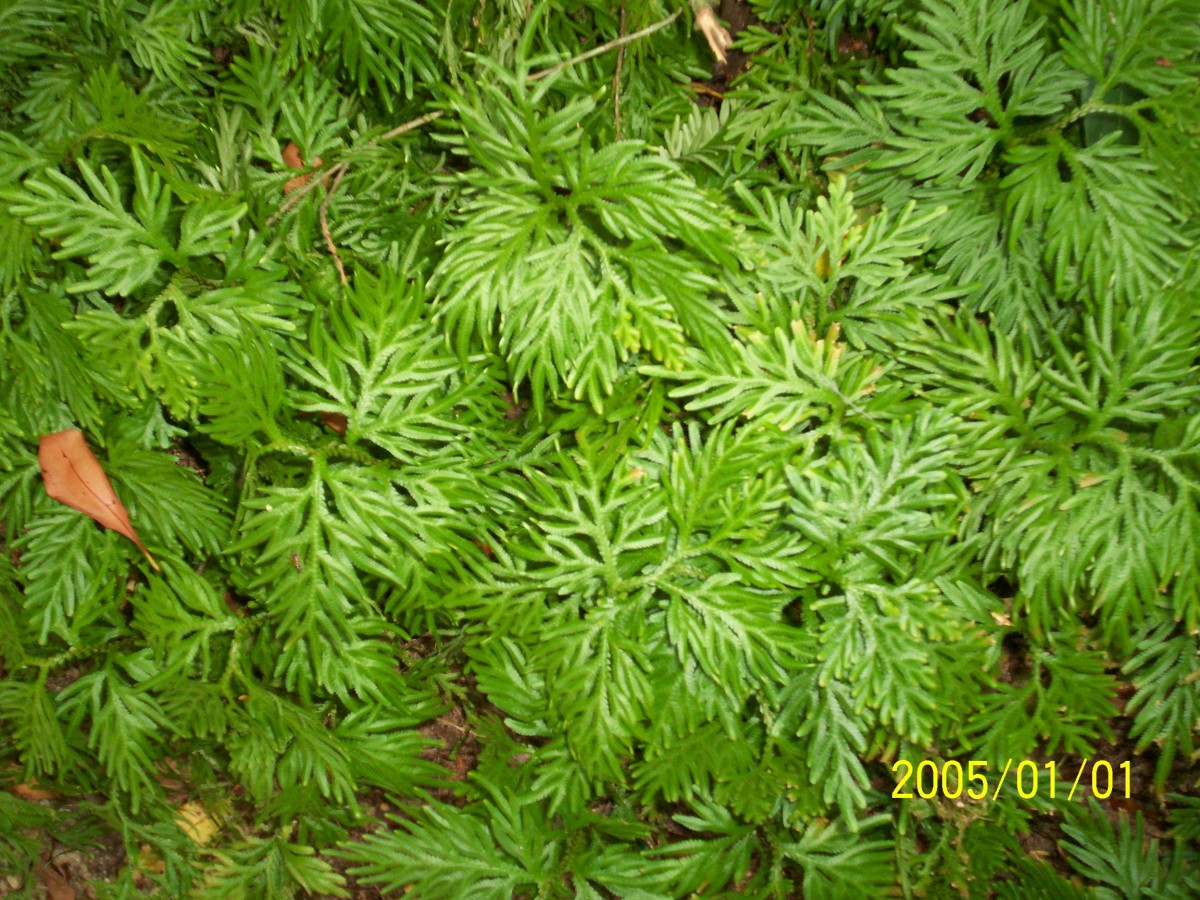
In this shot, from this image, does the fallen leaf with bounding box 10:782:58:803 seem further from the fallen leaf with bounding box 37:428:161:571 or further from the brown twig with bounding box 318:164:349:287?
the brown twig with bounding box 318:164:349:287

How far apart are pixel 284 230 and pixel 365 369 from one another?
42 centimetres

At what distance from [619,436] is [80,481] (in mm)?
1132

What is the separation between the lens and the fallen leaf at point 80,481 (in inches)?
68.0

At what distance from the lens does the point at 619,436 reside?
1.58 meters

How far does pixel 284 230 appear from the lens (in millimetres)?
1726

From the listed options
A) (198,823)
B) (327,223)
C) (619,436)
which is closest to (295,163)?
(327,223)

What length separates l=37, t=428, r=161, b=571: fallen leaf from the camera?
173 cm

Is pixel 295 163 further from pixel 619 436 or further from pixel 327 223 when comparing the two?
pixel 619 436

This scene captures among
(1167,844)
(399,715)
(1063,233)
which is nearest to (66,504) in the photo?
(399,715)

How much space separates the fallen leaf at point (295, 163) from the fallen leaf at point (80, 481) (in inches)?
27.6
